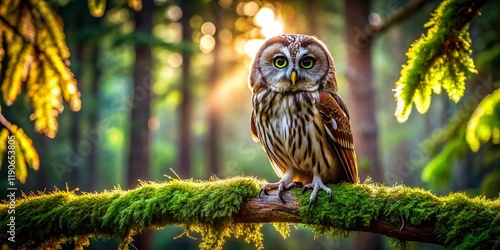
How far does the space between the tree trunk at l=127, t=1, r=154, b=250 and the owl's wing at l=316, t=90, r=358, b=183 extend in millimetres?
7834

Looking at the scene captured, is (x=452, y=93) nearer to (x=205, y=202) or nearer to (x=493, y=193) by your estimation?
(x=205, y=202)

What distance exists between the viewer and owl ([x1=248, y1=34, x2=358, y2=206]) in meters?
3.60

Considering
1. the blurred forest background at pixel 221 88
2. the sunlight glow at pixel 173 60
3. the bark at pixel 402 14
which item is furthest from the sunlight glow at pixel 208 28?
the bark at pixel 402 14

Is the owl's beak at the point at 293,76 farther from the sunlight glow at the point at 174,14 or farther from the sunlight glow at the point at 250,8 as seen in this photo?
the sunlight glow at the point at 174,14

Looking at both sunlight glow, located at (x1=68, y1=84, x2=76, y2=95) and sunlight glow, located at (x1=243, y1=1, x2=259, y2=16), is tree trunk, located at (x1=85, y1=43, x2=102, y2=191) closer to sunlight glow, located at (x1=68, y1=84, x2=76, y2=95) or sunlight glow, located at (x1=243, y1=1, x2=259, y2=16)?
sunlight glow, located at (x1=243, y1=1, x2=259, y2=16)

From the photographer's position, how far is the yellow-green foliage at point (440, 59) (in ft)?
7.97

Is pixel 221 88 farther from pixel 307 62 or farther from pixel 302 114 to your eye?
pixel 302 114

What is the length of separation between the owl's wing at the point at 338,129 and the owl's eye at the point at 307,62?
10.1 inches

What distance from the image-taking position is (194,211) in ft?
9.55

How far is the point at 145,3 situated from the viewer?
439 inches

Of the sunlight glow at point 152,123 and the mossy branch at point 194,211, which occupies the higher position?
the mossy branch at point 194,211

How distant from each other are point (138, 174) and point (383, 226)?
8.89 metres

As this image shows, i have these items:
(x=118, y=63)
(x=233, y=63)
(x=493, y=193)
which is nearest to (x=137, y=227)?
(x=493, y=193)

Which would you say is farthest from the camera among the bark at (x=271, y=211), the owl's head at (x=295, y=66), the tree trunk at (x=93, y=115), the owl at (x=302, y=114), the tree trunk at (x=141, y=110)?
the tree trunk at (x=93, y=115)
